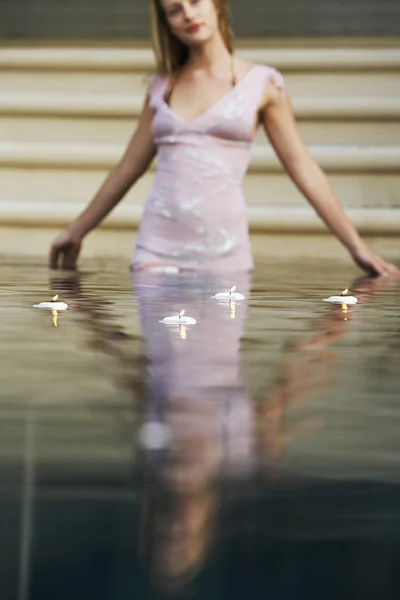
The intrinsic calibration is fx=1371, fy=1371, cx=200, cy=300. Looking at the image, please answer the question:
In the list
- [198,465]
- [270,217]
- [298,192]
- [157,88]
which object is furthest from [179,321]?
[298,192]

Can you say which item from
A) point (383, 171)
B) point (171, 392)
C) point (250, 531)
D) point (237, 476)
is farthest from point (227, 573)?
point (383, 171)

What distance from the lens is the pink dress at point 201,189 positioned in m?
3.40

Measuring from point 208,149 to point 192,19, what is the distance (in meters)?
0.32

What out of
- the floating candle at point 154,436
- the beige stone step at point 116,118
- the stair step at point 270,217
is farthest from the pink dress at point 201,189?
the floating candle at point 154,436

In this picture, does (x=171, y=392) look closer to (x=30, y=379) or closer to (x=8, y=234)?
(x=30, y=379)

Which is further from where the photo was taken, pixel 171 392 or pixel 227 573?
pixel 171 392

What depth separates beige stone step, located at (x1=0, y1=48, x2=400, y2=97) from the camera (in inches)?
196

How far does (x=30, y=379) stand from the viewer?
3.72 feet

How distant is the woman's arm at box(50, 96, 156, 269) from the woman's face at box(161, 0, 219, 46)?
0.82ft

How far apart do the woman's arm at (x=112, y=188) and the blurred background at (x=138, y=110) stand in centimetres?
98

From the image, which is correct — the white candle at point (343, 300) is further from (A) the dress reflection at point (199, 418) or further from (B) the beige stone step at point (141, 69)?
(B) the beige stone step at point (141, 69)

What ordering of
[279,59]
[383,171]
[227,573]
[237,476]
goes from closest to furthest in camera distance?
[227,573], [237,476], [383,171], [279,59]

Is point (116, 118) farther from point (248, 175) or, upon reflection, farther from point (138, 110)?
point (248, 175)

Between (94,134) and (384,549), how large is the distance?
14.7 ft
